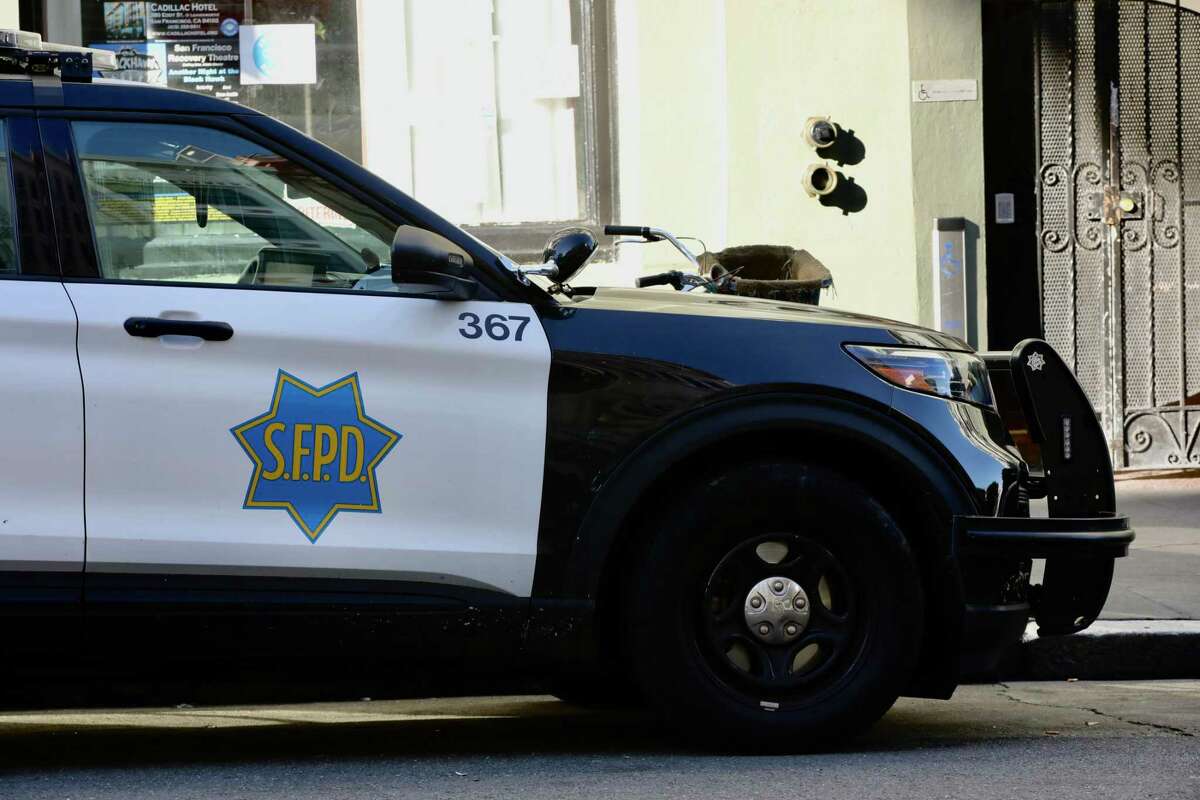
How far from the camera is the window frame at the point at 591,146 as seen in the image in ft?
34.0

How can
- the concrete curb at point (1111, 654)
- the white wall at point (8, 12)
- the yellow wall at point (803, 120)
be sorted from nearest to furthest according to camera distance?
the concrete curb at point (1111, 654), the white wall at point (8, 12), the yellow wall at point (803, 120)

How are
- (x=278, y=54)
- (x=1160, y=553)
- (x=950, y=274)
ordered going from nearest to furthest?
(x=1160, y=553)
(x=950, y=274)
(x=278, y=54)

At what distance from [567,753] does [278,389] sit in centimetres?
143

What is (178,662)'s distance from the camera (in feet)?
14.7

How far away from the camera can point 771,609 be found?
4.68m

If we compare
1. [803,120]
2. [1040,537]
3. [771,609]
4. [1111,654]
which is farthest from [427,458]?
[803,120]

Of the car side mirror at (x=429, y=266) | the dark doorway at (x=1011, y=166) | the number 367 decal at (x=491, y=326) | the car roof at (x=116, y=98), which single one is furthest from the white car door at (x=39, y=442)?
the dark doorway at (x=1011, y=166)

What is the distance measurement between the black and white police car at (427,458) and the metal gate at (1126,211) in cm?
585

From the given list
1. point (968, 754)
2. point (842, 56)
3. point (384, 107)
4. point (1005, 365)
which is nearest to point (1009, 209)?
point (842, 56)

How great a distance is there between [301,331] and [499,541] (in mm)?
733

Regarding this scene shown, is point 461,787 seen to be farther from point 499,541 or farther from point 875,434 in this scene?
point 875,434

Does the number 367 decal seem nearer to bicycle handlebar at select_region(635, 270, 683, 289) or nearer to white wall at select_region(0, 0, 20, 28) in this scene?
bicycle handlebar at select_region(635, 270, 683, 289)

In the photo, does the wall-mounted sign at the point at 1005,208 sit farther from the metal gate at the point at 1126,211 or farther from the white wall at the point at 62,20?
the white wall at the point at 62,20

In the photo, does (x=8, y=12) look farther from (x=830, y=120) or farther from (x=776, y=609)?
(x=776, y=609)
